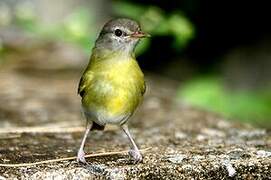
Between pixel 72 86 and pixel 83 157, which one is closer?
pixel 83 157

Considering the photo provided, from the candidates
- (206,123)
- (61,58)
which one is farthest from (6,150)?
(61,58)

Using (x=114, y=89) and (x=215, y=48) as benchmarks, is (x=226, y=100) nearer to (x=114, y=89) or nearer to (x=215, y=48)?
(x=215, y=48)

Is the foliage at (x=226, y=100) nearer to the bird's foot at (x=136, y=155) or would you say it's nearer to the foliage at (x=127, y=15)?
the foliage at (x=127, y=15)

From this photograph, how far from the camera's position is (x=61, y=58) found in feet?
22.7

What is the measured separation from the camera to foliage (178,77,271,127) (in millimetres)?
6977

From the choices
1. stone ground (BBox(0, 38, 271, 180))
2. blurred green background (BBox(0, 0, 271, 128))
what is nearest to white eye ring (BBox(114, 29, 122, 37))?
stone ground (BBox(0, 38, 271, 180))

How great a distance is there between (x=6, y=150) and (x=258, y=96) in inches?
182

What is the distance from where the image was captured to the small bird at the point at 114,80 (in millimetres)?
3512

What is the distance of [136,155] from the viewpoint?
11.2 ft

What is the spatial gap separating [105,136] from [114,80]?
0.87 m

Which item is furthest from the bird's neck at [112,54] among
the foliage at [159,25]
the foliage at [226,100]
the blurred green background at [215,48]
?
the blurred green background at [215,48]

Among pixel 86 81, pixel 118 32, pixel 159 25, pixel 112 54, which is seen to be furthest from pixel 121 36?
pixel 159 25

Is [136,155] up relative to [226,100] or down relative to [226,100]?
up

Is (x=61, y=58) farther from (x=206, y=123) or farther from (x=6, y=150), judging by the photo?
(x=6, y=150)
